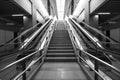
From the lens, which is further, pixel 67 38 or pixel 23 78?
pixel 67 38

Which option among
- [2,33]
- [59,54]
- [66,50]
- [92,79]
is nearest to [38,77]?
[92,79]

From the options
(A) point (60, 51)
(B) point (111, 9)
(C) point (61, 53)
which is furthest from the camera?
(B) point (111, 9)

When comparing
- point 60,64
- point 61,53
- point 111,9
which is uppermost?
point 111,9

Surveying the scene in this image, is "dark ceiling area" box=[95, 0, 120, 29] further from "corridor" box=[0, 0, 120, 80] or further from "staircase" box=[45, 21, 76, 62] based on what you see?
"staircase" box=[45, 21, 76, 62]

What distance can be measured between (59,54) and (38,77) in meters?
2.12

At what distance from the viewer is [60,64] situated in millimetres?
4559

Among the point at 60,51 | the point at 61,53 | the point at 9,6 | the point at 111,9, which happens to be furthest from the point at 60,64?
the point at 111,9

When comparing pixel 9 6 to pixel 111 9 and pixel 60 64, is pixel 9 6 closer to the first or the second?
pixel 60 64

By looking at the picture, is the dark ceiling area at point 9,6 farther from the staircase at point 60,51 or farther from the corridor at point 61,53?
the staircase at point 60,51

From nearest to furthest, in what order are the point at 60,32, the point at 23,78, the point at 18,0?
the point at 23,78, the point at 18,0, the point at 60,32

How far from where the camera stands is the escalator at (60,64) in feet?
11.0

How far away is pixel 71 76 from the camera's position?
3.35 m

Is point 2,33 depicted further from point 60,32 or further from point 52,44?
point 52,44

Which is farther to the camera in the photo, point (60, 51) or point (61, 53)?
point (60, 51)
